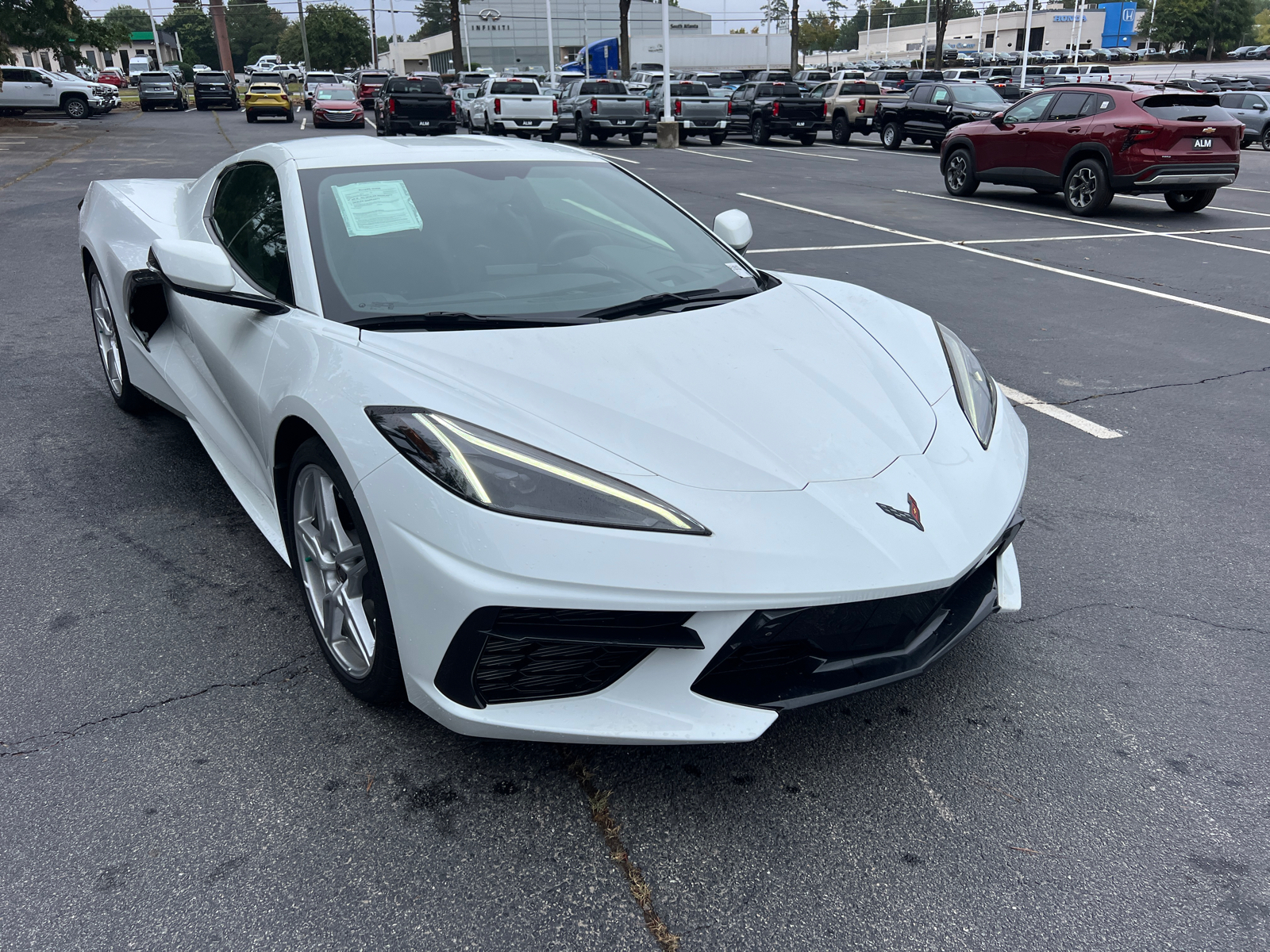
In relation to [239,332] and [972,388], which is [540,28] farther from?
[972,388]

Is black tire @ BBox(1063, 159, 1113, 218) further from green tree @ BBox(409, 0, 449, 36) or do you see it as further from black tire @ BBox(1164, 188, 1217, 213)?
green tree @ BBox(409, 0, 449, 36)

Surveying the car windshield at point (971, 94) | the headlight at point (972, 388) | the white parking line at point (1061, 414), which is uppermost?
the car windshield at point (971, 94)

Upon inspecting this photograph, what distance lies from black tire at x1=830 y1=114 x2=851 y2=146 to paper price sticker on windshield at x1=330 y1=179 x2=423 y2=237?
81.9 ft

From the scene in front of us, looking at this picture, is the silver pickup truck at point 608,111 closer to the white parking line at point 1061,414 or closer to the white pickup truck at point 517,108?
the white pickup truck at point 517,108

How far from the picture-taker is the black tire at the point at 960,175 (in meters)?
13.8

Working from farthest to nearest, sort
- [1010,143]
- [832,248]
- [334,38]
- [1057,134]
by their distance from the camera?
[334,38] < [1010,143] < [1057,134] < [832,248]

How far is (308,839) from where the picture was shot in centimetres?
209

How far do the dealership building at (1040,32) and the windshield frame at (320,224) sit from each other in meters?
99.0

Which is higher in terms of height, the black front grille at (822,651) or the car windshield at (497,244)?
the car windshield at (497,244)

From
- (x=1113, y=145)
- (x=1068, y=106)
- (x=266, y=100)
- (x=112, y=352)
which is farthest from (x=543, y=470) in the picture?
(x=266, y=100)

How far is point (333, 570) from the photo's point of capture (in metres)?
2.56

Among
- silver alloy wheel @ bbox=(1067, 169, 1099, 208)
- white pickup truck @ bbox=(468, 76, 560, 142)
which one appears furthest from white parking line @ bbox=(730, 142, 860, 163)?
silver alloy wheel @ bbox=(1067, 169, 1099, 208)

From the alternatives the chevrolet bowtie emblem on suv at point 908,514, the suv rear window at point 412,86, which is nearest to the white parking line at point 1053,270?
the chevrolet bowtie emblem on suv at point 908,514

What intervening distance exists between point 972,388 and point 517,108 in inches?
1004
